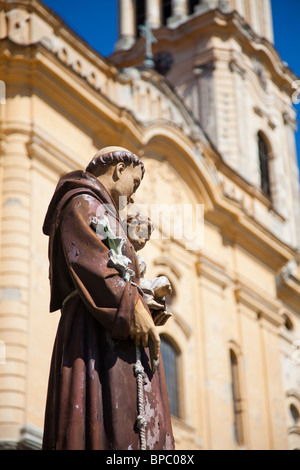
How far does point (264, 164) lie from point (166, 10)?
5.14m

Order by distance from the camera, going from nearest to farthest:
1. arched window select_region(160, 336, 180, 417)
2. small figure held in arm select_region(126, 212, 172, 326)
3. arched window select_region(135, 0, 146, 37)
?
small figure held in arm select_region(126, 212, 172, 326) < arched window select_region(160, 336, 180, 417) < arched window select_region(135, 0, 146, 37)

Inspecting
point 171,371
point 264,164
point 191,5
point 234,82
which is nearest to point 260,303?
point 171,371

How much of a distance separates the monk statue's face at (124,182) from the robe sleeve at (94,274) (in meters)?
0.31

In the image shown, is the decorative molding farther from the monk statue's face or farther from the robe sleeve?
the robe sleeve

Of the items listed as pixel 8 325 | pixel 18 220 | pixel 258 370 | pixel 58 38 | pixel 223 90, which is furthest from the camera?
pixel 223 90

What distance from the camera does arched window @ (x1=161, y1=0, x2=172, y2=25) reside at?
82.8ft

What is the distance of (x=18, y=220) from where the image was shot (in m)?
14.2

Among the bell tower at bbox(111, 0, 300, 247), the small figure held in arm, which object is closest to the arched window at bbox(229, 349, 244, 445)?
the bell tower at bbox(111, 0, 300, 247)

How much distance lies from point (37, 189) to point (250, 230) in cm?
614

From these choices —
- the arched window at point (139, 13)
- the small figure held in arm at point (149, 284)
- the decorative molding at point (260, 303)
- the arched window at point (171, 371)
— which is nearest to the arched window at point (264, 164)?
the decorative molding at point (260, 303)

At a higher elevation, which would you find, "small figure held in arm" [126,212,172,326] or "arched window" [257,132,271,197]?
"arched window" [257,132,271,197]

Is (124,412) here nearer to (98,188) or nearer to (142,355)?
(142,355)

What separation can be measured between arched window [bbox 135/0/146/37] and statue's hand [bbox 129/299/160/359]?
21769 mm
